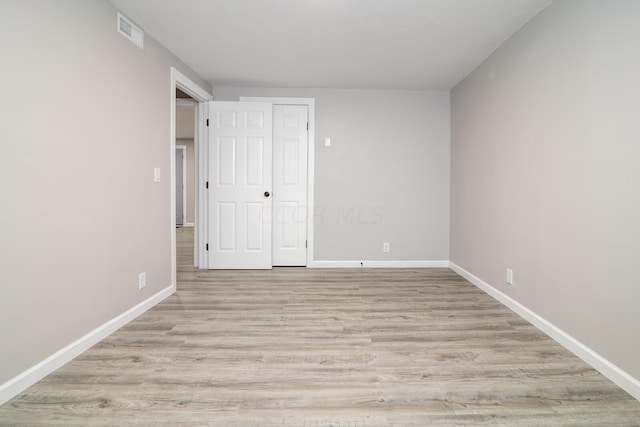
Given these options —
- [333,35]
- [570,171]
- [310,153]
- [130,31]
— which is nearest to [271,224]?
[310,153]

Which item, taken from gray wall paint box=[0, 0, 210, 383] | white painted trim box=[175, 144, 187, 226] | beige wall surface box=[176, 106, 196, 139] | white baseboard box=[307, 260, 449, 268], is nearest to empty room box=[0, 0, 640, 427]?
gray wall paint box=[0, 0, 210, 383]

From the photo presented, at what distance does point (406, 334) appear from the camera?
93.9 inches

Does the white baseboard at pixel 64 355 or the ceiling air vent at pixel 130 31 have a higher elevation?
the ceiling air vent at pixel 130 31

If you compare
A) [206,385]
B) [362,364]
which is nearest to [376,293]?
[362,364]

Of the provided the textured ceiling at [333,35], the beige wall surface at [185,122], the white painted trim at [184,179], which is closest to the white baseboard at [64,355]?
the textured ceiling at [333,35]

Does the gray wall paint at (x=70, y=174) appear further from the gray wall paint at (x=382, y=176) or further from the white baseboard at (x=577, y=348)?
the white baseboard at (x=577, y=348)

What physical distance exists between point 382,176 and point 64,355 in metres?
3.75

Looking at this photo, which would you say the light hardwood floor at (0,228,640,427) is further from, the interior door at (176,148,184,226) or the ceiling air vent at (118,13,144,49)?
the interior door at (176,148,184,226)

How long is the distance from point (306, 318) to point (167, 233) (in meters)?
1.62

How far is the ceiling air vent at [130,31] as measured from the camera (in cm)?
249

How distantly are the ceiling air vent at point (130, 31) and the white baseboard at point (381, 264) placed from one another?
10.2ft

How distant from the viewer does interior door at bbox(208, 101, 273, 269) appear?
421 centimetres

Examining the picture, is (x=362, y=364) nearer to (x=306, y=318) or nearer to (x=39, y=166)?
(x=306, y=318)

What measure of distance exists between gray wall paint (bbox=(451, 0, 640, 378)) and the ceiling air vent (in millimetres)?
3202
